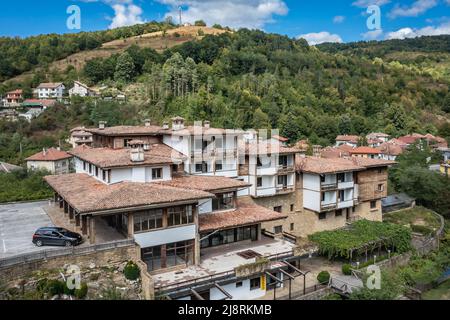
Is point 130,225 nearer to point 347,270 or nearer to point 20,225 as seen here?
point 20,225

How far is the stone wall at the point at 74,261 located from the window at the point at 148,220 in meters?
1.32

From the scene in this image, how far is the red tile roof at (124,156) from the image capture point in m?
28.2

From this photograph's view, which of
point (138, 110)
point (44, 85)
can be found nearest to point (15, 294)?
point (138, 110)

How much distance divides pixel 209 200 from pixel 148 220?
20.6ft

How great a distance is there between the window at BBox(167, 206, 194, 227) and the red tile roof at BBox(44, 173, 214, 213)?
2.71 ft

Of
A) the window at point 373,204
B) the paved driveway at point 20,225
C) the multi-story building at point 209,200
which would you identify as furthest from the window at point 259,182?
the paved driveway at point 20,225

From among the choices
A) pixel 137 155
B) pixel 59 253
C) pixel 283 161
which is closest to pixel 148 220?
pixel 59 253

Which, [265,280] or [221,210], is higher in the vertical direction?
[221,210]

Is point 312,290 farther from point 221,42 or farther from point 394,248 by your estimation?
point 221,42

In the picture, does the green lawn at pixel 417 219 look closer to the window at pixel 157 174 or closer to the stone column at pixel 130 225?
the window at pixel 157 174

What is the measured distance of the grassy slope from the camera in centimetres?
11469

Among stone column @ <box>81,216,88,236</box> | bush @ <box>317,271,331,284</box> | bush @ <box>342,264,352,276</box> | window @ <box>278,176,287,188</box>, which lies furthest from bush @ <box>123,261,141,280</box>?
window @ <box>278,176,287,188</box>

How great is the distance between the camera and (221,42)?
114188 millimetres

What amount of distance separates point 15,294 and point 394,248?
30.5 meters
